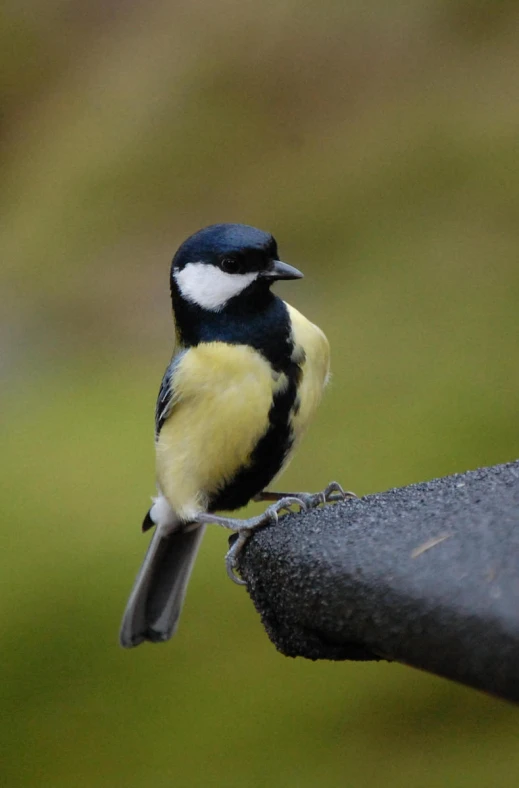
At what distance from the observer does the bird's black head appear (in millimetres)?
1402

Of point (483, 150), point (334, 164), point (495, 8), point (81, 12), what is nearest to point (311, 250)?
point (334, 164)

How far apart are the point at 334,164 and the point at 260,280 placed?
1.71 m

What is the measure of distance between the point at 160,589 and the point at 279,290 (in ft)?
4.56

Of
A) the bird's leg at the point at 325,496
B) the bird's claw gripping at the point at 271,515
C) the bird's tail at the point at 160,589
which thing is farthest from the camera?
the bird's tail at the point at 160,589

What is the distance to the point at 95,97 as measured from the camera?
3.35m

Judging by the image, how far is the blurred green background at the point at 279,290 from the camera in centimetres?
200

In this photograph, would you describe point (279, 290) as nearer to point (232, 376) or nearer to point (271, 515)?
point (232, 376)

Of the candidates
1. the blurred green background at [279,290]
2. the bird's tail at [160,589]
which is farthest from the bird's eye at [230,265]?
the blurred green background at [279,290]

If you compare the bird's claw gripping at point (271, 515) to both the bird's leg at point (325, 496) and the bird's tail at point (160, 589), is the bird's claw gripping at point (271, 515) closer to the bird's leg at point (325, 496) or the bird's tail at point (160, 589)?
the bird's leg at point (325, 496)

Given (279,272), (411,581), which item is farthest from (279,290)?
(411,581)

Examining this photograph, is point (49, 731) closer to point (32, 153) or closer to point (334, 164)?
point (334, 164)

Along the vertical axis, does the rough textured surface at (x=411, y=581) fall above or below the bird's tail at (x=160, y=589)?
above

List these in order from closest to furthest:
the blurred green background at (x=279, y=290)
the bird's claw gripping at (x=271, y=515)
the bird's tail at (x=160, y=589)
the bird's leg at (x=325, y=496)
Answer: the bird's claw gripping at (x=271, y=515) → the bird's leg at (x=325, y=496) → the bird's tail at (x=160, y=589) → the blurred green background at (x=279, y=290)

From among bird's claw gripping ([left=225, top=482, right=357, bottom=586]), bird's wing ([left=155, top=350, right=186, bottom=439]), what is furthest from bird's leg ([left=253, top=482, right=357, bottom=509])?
bird's wing ([left=155, top=350, right=186, bottom=439])
